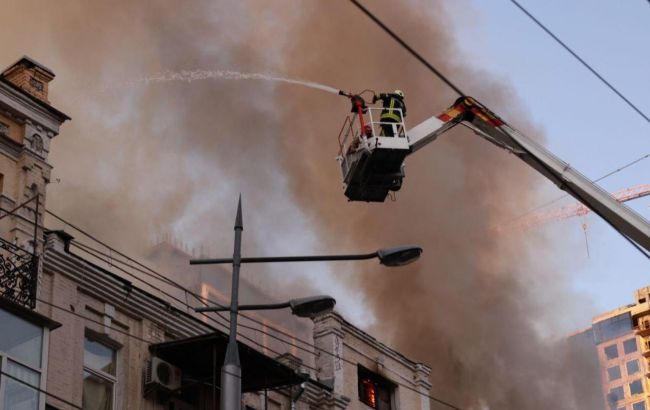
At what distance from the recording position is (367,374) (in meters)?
33.0

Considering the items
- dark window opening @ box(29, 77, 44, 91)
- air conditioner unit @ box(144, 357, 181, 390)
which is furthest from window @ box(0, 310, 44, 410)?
dark window opening @ box(29, 77, 44, 91)

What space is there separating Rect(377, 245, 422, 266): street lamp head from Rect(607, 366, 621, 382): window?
136207mm

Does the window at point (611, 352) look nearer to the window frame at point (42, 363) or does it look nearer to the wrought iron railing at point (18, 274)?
the wrought iron railing at point (18, 274)

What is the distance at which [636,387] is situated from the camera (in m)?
147

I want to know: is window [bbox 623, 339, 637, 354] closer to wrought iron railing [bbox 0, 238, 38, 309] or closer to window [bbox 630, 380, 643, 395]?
window [bbox 630, 380, 643, 395]

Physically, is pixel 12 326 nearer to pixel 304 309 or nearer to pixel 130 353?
pixel 130 353

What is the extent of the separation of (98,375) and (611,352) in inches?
5327

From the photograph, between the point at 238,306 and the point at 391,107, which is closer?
the point at 238,306

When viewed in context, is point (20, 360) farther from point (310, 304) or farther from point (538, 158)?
point (538, 158)

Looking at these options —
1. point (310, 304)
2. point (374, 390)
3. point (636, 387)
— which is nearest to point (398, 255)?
point (310, 304)

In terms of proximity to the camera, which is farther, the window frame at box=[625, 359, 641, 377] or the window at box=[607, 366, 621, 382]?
the window at box=[607, 366, 621, 382]

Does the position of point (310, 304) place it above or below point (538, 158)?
below

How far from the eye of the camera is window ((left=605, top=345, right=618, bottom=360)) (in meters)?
153

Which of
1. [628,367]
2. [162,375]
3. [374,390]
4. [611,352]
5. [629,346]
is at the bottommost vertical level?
[162,375]
